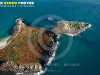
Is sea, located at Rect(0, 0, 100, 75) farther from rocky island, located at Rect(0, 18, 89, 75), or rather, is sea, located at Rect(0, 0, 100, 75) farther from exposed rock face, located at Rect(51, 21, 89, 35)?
rocky island, located at Rect(0, 18, 89, 75)

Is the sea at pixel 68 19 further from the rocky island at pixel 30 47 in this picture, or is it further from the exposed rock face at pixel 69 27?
the rocky island at pixel 30 47

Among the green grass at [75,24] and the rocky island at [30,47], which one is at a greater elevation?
the green grass at [75,24]

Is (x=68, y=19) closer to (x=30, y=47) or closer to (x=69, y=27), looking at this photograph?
(x=69, y=27)

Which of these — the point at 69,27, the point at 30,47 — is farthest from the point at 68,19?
the point at 30,47

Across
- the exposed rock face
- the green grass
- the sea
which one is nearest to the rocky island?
the exposed rock face

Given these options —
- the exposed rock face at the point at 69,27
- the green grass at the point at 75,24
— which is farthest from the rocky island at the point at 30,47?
the green grass at the point at 75,24

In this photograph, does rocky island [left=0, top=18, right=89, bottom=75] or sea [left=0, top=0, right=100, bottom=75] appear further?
sea [left=0, top=0, right=100, bottom=75]

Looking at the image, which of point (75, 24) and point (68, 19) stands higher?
point (68, 19)

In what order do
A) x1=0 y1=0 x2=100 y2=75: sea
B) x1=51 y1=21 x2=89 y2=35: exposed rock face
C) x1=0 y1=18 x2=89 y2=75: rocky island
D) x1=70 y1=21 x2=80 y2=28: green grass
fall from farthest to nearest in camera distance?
x1=70 y1=21 x2=80 y2=28: green grass, x1=51 y1=21 x2=89 y2=35: exposed rock face, x1=0 y1=0 x2=100 y2=75: sea, x1=0 y1=18 x2=89 y2=75: rocky island
